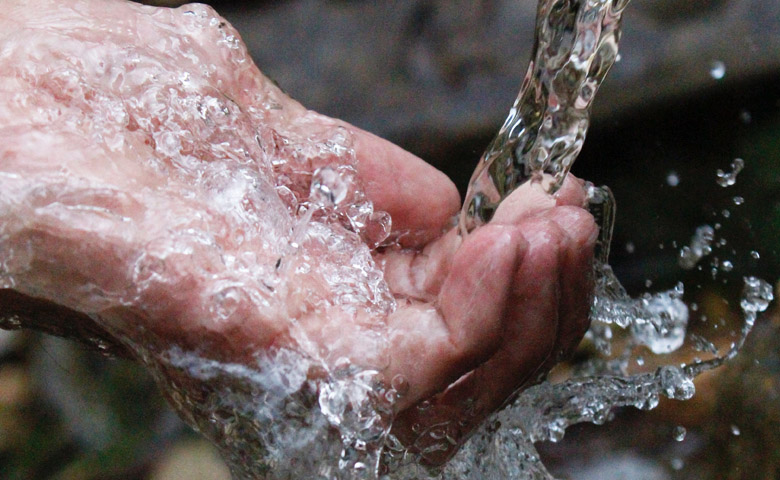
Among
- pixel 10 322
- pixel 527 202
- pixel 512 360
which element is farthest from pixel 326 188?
pixel 10 322

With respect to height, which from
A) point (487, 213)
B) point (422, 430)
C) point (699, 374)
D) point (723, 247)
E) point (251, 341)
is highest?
point (487, 213)

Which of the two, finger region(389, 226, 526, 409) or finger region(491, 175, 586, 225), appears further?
finger region(491, 175, 586, 225)

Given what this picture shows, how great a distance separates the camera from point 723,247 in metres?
2.39

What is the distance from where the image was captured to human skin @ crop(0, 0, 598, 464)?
3.69ft

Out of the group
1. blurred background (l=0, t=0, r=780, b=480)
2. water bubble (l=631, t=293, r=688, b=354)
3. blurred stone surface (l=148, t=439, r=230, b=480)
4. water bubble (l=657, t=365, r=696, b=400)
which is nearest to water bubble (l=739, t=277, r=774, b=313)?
blurred background (l=0, t=0, r=780, b=480)

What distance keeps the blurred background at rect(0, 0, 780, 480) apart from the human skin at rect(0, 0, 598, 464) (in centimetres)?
99

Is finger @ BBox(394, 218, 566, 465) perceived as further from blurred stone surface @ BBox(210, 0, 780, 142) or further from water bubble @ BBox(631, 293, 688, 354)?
blurred stone surface @ BBox(210, 0, 780, 142)

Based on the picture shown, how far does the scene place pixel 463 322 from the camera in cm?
117

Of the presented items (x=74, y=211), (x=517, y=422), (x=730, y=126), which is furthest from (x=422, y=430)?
(x=730, y=126)

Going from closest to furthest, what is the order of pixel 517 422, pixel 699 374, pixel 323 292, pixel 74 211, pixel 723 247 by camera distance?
1. pixel 74 211
2. pixel 323 292
3. pixel 517 422
4. pixel 699 374
5. pixel 723 247

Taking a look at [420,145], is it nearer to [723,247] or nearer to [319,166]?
[723,247]

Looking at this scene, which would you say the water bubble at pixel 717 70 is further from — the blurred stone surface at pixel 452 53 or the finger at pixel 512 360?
the finger at pixel 512 360

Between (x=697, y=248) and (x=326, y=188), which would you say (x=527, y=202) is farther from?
(x=697, y=248)

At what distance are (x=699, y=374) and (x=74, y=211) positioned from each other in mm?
1664
